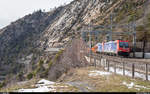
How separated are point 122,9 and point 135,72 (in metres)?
78.8

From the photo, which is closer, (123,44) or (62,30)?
(123,44)

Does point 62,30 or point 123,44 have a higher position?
point 62,30

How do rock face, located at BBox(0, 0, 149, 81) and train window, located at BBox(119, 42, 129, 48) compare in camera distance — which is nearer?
train window, located at BBox(119, 42, 129, 48)

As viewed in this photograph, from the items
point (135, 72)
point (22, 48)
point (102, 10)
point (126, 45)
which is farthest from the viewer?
point (22, 48)

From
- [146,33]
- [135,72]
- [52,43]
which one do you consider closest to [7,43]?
[52,43]

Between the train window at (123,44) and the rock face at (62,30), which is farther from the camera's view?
the rock face at (62,30)

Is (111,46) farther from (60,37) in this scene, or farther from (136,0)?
(60,37)

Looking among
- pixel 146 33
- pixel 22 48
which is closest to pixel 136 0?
pixel 146 33

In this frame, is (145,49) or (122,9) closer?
(145,49)

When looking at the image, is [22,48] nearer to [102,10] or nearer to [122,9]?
[102,10]

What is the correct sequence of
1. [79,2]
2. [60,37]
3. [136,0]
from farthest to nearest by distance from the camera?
[79,2] → [60,37] → [136,0]

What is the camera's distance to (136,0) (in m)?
85.1

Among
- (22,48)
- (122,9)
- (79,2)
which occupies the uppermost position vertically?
(79,2)

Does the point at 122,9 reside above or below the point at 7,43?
above
